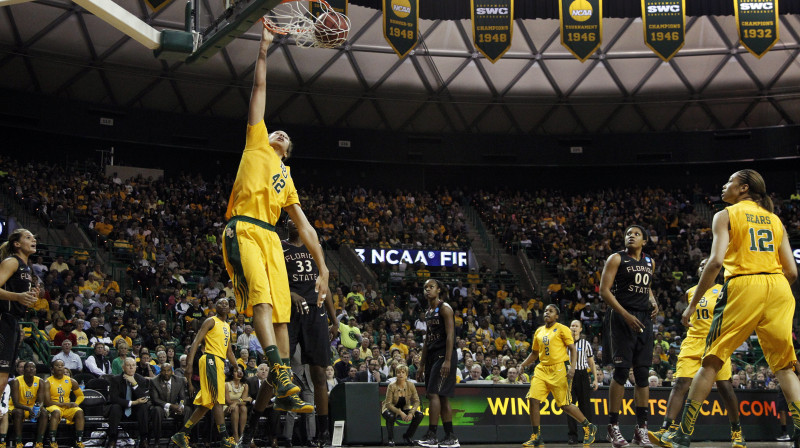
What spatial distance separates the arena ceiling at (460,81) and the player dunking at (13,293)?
2262cm

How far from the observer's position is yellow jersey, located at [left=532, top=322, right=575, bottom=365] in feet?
37.7

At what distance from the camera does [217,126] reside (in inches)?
1277

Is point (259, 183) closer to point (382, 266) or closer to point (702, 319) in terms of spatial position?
point (702, 319)

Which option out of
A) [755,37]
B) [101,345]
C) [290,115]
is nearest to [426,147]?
[290,115]

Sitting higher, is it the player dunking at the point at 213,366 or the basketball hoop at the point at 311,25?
the basketball hoop at the point at 311,25

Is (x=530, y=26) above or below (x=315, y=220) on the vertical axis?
above

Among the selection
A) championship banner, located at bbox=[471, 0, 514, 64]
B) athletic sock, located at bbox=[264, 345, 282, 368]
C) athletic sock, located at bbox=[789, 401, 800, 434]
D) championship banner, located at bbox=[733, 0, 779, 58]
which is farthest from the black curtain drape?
athletic sock, located at bbox=[264, 345, 282, 368]

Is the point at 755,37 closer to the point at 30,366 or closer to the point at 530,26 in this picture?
the point at 530,26

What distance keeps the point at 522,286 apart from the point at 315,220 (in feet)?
26.6

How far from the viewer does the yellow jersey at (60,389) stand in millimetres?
12219

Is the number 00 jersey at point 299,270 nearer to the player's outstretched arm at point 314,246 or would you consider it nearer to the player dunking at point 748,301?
the player's outstretched arm at point 314,246

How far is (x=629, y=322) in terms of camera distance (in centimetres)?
915

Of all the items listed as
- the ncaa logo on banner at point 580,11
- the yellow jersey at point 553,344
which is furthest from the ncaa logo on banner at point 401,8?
the yellow jersey at point 553,344

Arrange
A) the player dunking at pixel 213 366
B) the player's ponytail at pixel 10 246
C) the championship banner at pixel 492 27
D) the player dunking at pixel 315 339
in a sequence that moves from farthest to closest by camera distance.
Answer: the championship banner at pixel 492 27 < the player dunking at pixel 213 366 < the player dunking at pixel 315 339 < the player's ponytail at pixel 10 246
